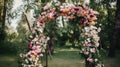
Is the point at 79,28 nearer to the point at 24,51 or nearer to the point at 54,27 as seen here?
the point at 54,27

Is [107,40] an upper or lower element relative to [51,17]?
lower

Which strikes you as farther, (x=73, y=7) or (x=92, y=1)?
(x=92, y=1)

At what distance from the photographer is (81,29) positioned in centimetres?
1072

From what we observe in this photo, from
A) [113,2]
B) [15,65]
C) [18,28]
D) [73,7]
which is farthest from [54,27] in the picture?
[18,28]

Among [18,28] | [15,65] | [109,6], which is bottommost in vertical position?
[18,28]

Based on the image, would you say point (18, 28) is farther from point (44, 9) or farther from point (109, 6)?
point (44, 9)

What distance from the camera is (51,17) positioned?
11.0m

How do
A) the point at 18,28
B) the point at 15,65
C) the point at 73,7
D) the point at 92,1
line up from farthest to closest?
the point at 18,28, the point at 92,1, the point at 15,65, the point at 73,7

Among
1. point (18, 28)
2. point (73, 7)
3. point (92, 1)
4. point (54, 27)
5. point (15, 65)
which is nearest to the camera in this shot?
point (73, 7)

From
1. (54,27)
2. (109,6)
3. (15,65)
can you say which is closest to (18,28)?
(109,6)

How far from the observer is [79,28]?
35.7 feet

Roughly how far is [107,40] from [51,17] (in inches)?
889

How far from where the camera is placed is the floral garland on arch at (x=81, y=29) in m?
10.5

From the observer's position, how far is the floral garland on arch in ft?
34.4
